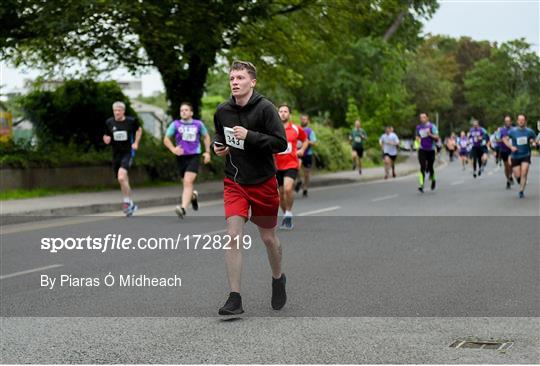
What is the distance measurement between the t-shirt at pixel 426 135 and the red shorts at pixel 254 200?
17.0 metres

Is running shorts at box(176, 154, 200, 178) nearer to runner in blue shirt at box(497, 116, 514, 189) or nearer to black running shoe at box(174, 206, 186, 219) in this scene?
black running shoe at box(174, 206, 186, 219)

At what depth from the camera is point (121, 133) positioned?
17.0m

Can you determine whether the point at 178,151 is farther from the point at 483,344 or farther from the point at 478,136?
the point at 478,136

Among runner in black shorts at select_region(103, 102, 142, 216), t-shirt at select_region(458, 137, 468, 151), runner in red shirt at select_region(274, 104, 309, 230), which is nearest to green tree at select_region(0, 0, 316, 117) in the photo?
runner in black shorts at select_region(103, 102, 142, 216)

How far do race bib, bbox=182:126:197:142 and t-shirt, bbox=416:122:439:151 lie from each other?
30.5ft

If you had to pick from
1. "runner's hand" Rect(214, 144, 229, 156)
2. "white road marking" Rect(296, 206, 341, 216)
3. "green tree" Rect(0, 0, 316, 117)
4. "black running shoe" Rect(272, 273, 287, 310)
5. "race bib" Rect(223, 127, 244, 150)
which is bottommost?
"white road marking" Rect(296, 206, 341, 216)

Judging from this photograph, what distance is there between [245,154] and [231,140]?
→ 15cm

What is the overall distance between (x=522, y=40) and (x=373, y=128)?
25838mm

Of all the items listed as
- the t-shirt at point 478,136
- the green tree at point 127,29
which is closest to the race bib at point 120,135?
the green tree at point 127,29

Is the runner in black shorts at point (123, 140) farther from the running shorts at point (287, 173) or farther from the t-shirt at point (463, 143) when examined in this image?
the t-shirt at point (463, 143)

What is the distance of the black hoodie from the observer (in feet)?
23.4

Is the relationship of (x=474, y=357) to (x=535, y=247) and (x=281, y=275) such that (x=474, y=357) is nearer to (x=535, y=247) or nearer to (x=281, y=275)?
(x=281, y=275)

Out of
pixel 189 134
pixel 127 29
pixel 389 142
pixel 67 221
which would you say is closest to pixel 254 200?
pixel 189 134

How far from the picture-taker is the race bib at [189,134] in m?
16.0
